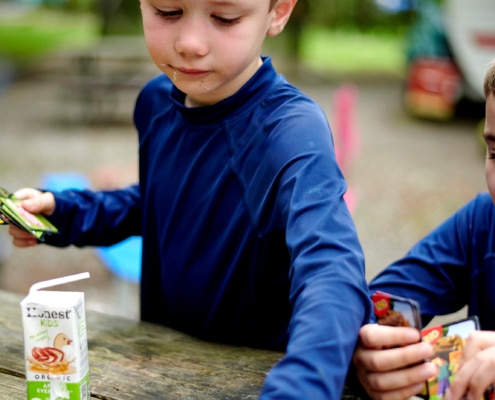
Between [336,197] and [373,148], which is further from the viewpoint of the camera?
[373,148]

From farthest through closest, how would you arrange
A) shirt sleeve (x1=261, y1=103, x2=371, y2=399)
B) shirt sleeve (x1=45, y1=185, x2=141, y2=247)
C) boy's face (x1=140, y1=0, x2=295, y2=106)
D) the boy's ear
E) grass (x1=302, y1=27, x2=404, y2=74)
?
grass (x1=302, y1=27, x2=404, y2=74) < shirt sleeve (x1=45, y1=185, x2=141, y2=247) < the boy's ear < boy's face (x1=140, y1=0, x2=295, y2=106) < shirt sleeve (x1=261, y1=103, x2=371, y2=399)

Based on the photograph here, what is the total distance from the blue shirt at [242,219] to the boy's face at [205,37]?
0.11 m

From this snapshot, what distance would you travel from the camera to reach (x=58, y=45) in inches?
717

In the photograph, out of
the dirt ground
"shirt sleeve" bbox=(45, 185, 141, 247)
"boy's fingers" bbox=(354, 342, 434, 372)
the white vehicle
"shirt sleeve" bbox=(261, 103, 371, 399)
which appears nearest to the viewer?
"shirt sleeve" bbox=(261, 103, 371, 399)

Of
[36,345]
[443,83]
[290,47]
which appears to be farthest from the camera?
[290,47]

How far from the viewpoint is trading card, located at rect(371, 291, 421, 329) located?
129cm

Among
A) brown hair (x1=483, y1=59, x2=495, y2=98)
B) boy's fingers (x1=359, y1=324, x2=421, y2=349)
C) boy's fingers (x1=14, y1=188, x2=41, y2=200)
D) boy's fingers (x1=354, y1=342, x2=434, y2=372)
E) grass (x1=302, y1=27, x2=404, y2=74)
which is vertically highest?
grass (x1=302, y1=27, x2=404, y2=74)

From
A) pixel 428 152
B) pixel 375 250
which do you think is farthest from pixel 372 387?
pixel 428 152

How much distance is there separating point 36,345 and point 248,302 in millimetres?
579

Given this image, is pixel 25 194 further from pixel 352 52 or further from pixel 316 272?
pixel 352 52

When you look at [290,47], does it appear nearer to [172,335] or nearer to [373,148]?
[373,148]

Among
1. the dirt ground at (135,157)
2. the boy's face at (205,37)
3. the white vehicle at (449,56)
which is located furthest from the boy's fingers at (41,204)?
the white vehicle at (449,56)

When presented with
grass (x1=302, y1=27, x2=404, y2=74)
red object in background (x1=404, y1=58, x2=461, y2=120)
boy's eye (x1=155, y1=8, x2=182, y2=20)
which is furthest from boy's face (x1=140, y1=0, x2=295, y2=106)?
grass (x1=302, y1=27, x2=404, y2=74)

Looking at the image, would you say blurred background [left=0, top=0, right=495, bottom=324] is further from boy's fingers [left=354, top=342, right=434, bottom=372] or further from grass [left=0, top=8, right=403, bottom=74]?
boy's fingers [left=354, top=342, right=434, bottom=372]
